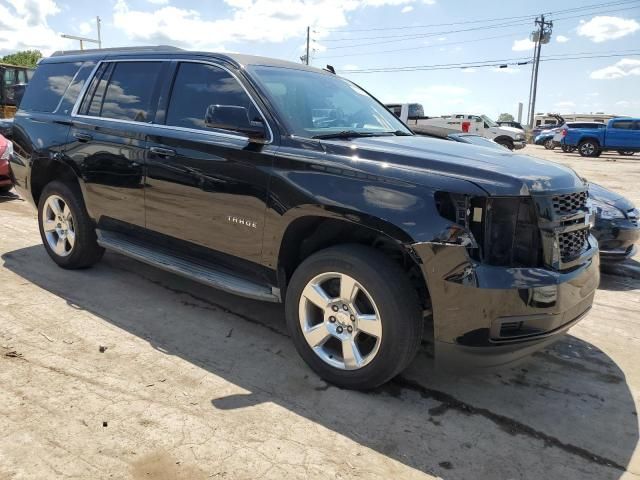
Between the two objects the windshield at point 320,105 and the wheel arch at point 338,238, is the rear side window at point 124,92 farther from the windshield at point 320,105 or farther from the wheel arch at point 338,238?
the wheel arch at point 338,238

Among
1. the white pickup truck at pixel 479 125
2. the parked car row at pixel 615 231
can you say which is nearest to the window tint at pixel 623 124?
the white pickup truck at pixel 479 125

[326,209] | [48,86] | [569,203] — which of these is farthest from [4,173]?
[569,203]

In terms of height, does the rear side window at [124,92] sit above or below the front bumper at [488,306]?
above

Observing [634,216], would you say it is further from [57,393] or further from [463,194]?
[57,393]

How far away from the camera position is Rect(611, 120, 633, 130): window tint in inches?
1006

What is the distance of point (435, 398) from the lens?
10.3ft

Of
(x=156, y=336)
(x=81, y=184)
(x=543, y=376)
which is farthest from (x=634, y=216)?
(x=81, y=184)

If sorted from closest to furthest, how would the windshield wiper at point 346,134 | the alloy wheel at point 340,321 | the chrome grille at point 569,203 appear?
the chrome grille at point 569,203 → the alloy wheel at point 340,321 → the windshield wiper at point 346,134

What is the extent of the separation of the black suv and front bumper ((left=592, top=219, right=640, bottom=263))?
8.78 feet

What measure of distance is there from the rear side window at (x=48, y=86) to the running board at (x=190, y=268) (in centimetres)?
144

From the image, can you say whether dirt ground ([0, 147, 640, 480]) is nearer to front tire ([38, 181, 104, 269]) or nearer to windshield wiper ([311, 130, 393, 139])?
front tire ([38, 181, 104, 269])

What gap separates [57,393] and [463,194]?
8.03 feet

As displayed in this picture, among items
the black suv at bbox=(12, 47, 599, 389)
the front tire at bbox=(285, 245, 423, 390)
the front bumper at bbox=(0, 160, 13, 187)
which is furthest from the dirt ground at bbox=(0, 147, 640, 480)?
the front bumper at bbox=(0, 160, 13, 187)

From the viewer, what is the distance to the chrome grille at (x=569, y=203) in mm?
2811
